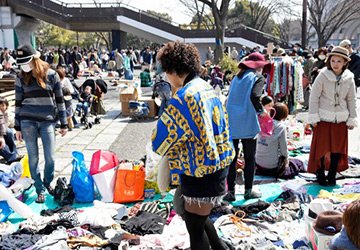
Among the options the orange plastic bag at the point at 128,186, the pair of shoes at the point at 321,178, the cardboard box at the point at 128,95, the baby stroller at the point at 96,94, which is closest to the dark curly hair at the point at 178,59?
the orange plastic bag at the point at 128,186

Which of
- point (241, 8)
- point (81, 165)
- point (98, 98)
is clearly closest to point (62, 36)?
point (241, 8)

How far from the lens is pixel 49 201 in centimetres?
475

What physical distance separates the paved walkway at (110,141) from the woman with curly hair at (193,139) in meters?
3.44

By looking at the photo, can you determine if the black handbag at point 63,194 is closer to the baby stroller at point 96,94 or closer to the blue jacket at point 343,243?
the blue jacket at point 343,243

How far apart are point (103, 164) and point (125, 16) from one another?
2606cm

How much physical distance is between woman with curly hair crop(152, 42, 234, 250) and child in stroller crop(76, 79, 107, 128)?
662 centimetres

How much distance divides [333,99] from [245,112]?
3.85 feet

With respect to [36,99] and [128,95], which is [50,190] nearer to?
[36,99]

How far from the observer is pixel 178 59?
2.59 metres

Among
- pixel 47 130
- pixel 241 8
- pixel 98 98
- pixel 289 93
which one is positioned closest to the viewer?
pixel 47 130

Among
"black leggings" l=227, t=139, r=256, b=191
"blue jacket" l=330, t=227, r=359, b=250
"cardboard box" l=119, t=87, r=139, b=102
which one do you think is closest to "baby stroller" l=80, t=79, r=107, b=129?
"cardboard box" l=119, t=87, r=139, b=102

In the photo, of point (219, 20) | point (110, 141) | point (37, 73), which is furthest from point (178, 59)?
point (219, 20)

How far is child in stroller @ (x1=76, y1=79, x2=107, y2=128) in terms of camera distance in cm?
913

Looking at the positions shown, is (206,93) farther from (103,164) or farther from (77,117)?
(77,117)
